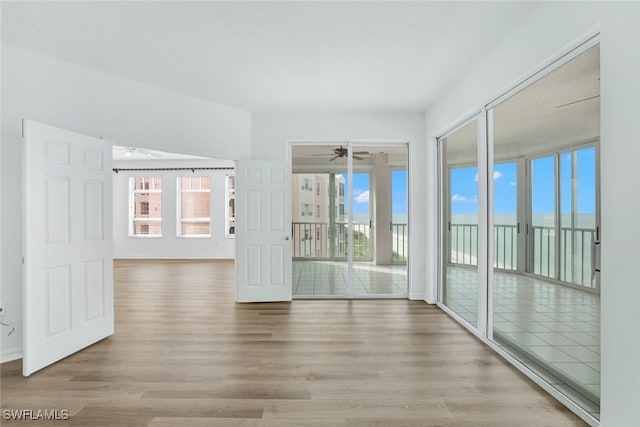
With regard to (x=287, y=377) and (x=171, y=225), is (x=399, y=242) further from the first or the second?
(x=171, y=225)

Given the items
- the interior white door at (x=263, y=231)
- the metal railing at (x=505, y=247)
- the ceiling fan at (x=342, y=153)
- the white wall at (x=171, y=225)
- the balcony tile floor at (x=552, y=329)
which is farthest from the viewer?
the white wall at (x=171, y=225)

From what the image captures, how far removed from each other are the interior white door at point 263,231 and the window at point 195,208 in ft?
15.5

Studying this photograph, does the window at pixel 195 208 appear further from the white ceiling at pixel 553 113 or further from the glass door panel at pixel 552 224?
the glass door panel at pixel 552 224

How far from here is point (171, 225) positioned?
8.92 metres

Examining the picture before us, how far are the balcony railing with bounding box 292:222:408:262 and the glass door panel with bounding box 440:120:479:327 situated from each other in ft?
2.79

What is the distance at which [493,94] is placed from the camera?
9.71ft

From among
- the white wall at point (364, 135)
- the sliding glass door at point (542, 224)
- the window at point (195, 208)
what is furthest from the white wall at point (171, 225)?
the sliding glass door at point (542, 224)

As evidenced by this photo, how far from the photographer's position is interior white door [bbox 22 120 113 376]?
2641mm

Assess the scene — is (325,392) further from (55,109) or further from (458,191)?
(55,109)

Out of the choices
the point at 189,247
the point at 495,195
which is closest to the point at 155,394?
the point at 495,195

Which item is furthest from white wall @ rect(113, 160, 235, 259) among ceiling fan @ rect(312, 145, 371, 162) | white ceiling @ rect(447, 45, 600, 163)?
white ceiling @ rect(447, 45, 600, 163)

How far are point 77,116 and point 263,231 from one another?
2.49 m

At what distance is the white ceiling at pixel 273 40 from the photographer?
2.38 metres

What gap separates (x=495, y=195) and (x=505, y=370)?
5.04ft
